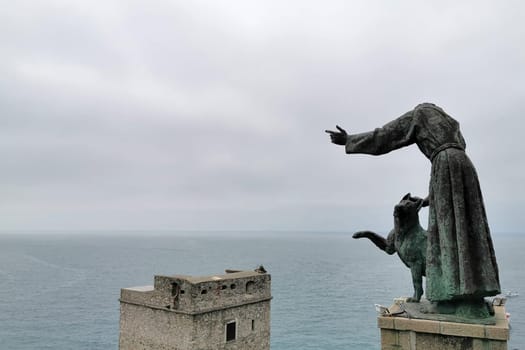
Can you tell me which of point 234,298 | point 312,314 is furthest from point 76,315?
point 234,298

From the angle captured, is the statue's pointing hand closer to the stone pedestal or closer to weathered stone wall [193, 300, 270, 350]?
the stone pedestal

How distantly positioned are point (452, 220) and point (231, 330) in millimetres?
22703

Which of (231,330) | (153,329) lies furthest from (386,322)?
(153,329)

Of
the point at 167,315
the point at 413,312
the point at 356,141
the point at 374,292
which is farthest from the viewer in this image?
the point at 374,292

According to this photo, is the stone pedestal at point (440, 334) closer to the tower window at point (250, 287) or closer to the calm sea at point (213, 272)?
the tower window at point (250, 287)

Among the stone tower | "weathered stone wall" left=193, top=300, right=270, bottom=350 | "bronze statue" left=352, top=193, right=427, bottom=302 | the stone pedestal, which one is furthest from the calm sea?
the stone pedestal

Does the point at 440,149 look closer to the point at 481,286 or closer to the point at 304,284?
the point at 481,286

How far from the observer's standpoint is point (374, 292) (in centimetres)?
5978

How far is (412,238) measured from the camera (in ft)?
16.6

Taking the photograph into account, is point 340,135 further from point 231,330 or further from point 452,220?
point 231,330

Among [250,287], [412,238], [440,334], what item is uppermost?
[412,238]

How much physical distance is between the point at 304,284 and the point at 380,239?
67058 millimetres

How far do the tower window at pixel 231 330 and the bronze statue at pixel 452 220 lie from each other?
72.2 feet

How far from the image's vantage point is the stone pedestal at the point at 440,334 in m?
4.12
